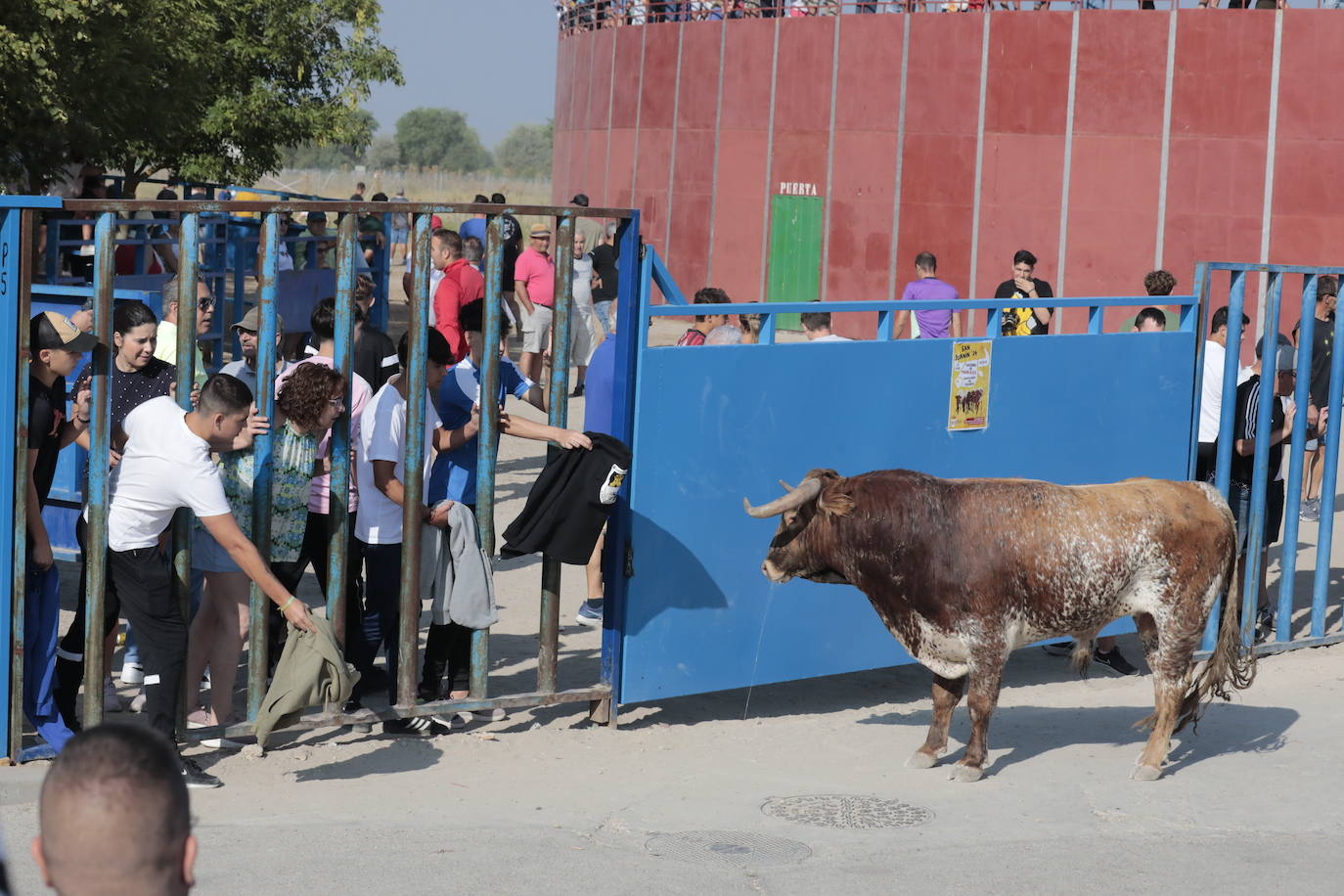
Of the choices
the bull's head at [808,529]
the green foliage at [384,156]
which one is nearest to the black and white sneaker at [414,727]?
the bull's head at [808,529]

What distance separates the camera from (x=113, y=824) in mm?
2395

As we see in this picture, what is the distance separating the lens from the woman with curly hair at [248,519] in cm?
636

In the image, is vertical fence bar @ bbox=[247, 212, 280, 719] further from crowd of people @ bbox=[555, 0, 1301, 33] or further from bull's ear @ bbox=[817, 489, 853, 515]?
crowd of people @ bbox=[555, 0, 1301, 33]

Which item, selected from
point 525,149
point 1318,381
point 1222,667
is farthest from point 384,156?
point 1222,667

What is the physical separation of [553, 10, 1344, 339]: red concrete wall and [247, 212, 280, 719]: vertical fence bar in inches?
598

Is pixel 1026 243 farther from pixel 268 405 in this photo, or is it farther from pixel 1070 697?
pixel 268 405

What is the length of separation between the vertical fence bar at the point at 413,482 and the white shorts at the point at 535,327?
8.33 meters

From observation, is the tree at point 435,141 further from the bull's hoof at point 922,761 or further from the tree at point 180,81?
the bull's hoof at point 922,761

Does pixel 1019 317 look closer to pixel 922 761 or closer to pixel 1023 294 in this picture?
pixel 1023 294

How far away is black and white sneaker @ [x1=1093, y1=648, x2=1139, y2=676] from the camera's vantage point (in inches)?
354

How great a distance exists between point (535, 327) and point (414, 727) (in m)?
8.44

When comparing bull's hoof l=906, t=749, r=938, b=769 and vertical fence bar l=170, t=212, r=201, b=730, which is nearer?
vertical fence bar l=170, t=212, r=201, b=730

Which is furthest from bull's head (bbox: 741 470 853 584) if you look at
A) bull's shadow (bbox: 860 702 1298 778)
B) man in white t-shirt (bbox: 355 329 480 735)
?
man in white t-shirt (bbox: 355 329 480 735)

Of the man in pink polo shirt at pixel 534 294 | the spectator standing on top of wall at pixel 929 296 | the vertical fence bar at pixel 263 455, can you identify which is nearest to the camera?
the vertical fence bar at pixel 263 455
